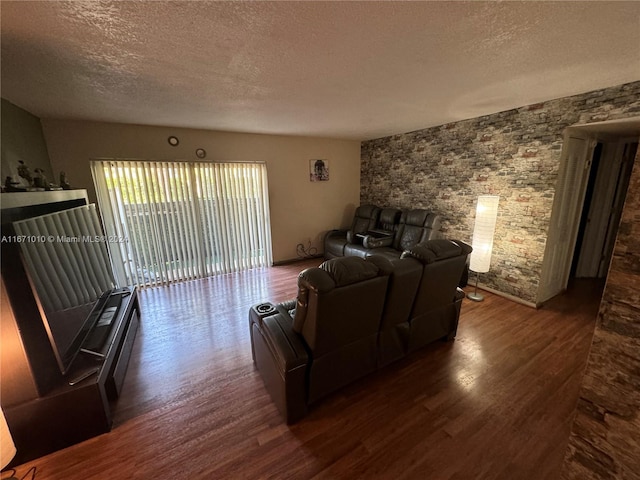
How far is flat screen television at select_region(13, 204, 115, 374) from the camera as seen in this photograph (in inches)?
56.1

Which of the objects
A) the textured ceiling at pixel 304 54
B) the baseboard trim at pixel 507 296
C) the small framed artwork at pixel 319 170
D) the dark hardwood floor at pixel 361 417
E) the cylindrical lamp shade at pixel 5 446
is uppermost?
the textured ceiling at pixel 304 54

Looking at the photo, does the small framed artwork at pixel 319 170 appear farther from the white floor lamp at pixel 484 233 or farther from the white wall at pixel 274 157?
the white floor lamp at pixel 484 233

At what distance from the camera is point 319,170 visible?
5.09m

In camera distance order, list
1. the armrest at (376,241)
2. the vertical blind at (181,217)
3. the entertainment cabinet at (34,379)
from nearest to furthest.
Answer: the entertainment cabinet at (34,379)
the vertical blind at (181,217)
the armrest at (376,241)

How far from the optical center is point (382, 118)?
11.1ft

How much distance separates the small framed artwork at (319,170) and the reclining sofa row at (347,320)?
340 cm

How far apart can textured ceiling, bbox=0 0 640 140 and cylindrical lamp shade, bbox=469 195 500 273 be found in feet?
3.66

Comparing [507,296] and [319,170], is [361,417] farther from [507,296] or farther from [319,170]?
[319,170]

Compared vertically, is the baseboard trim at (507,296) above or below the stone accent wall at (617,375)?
below

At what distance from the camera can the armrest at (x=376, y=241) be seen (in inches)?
167

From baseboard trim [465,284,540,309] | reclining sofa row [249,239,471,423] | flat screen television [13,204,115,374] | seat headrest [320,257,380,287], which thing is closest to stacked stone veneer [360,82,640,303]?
baseboard trim [465,284,540,309]

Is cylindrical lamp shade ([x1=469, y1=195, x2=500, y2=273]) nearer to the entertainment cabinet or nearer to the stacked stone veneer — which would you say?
the stacked stone veneer

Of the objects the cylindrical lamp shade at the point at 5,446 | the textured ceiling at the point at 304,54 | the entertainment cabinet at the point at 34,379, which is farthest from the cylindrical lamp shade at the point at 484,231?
the cylindrical lamp shade at the point at 5,446

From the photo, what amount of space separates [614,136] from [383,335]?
399 cm
